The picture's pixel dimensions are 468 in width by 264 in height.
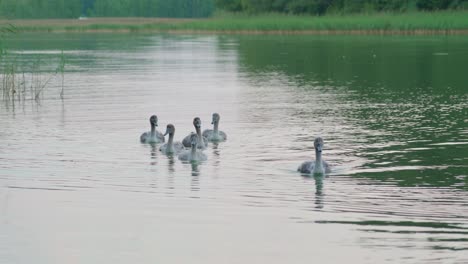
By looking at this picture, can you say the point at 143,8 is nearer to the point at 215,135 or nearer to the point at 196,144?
the point at 215,135

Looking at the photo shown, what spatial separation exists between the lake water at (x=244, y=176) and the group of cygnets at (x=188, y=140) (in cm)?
26

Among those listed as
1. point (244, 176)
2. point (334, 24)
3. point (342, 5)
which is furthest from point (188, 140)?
point (342, 5)

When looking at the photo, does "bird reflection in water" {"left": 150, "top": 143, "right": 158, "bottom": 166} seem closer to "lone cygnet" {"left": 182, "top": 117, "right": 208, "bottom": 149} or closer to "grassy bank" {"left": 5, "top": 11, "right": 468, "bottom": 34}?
"lone cygnet" {"left": 182, "top": 117, "right": 208, "bottom": 149}

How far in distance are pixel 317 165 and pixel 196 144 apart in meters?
3.14

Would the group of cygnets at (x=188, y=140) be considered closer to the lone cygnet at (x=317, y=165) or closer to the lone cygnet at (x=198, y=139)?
the lone cygnet at (x=198, y=139)

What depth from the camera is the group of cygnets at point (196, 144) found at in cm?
1842

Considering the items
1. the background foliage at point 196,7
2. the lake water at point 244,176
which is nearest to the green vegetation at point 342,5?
the background foliage at point 196,7

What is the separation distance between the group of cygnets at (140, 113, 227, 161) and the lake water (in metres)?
0.26

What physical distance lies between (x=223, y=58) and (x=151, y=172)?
38.4 meters

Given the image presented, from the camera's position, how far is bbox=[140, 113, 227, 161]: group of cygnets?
20.4 m

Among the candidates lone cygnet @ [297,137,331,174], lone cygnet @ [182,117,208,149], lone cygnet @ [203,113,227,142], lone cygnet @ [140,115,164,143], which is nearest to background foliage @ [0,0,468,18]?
lone cygnet @ [203,113,227,142]

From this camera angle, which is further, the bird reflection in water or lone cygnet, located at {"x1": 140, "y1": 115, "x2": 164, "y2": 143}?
lone cygnet, located at {"x1": 140, "y1": 115, "x2": 164, "y2": 143}

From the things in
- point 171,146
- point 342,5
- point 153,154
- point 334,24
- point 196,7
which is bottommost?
point 153,154

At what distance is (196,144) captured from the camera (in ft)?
67.6
